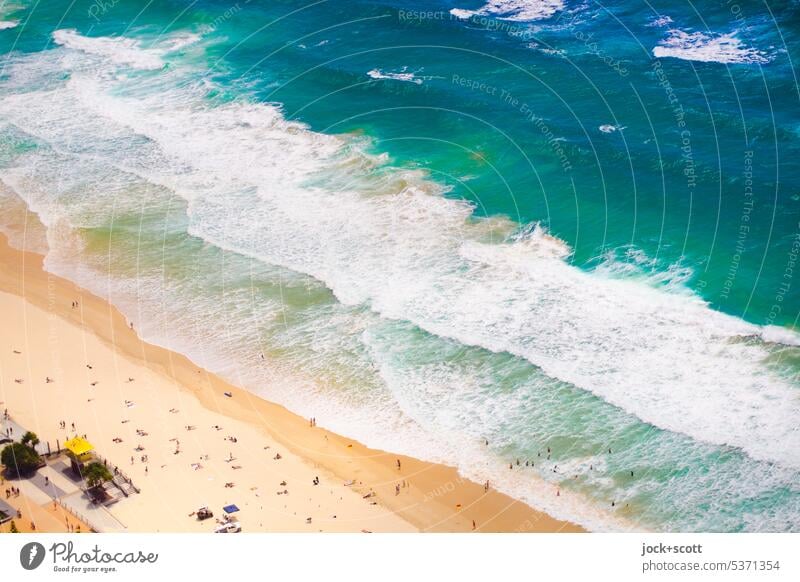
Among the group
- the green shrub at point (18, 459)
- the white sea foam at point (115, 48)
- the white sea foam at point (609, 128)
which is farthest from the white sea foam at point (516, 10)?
the green shrub at point (18, 459)

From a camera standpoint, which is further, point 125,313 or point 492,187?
point 492,187

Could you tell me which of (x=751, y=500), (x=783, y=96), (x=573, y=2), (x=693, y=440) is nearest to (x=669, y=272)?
(x=693, y=440)

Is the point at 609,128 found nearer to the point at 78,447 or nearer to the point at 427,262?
the point at 427,262

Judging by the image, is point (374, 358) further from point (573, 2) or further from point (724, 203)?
point (573, 2)

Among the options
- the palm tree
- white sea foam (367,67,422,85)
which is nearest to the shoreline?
the palm tree

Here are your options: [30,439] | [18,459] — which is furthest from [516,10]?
[18,459]

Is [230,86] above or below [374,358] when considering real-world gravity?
above

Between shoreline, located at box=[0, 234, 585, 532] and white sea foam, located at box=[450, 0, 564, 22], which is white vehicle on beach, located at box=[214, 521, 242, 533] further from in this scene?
white sea foam, located at box=[450, 0, 564, 22]
